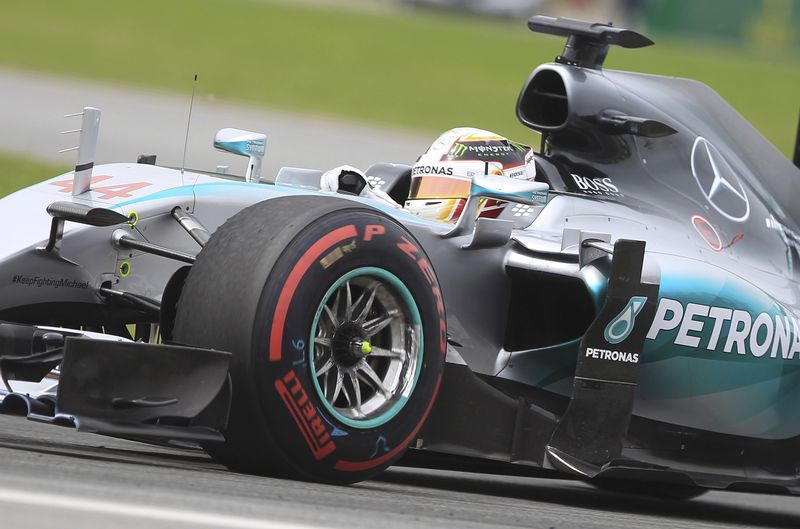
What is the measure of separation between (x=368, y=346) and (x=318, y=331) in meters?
0.18

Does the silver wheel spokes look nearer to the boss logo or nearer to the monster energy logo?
the monster energy logo

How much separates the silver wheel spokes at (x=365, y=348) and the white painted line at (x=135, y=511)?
117 centimetres

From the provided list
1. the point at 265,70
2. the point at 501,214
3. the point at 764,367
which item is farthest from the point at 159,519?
the point at 265,70

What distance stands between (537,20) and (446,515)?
341 cm

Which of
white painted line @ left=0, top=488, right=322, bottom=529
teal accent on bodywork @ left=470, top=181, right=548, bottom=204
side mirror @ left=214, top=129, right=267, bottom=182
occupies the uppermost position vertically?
teal accent on bodywork @ left=470, top=181, right=548, bottom=204

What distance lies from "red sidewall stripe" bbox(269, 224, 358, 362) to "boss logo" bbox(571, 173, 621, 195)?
1.96 m

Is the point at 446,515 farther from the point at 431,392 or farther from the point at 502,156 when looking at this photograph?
the point at 502,156

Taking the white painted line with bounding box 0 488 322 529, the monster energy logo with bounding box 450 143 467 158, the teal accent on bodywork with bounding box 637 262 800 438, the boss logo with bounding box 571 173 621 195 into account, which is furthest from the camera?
the boss logo with bounding box 571 173 621 195

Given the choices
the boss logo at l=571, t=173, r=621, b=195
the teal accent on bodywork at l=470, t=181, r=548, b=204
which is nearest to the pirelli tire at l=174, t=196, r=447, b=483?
the teal accent on bodywork at l=470, t=181, r=548, b=204

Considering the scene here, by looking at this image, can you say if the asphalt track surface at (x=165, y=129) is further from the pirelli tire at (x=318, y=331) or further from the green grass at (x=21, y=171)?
the pirelli tire at (x=318, y=331)

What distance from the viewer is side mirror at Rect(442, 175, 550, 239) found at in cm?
→ 527

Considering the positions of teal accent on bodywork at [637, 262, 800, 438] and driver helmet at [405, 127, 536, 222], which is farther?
driver helmet at [405, 127, 536, 222]

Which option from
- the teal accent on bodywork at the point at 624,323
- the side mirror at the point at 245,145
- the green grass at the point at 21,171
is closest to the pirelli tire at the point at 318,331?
the teal accent on bodywork at the point at 624,323

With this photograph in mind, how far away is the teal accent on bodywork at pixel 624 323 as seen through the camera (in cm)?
531
